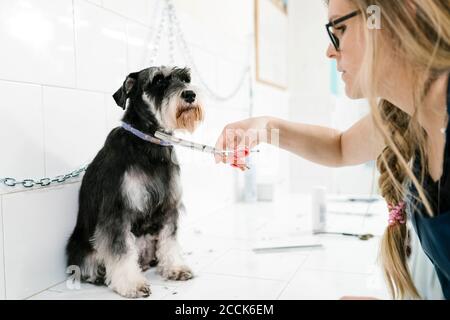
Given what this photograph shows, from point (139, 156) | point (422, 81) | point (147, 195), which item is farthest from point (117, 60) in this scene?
point (422, 81)

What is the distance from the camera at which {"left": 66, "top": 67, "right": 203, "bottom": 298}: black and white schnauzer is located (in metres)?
0.83

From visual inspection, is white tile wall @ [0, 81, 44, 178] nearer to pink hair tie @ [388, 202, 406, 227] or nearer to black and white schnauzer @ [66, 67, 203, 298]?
black and white schnauzer @ [66, 67, 203, 298]

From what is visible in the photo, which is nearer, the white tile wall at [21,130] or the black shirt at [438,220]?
the black shirt at [438,220]

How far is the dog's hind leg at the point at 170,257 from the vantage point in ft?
3.13

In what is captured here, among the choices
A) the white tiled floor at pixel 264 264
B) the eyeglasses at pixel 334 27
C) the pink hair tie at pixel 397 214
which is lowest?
the white tiled floor at pixel 264 264

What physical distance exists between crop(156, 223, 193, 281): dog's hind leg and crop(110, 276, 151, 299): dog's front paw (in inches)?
3.1

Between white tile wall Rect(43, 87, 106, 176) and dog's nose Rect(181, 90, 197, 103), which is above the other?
dog's nose Rect(181, 90, 197, 103)

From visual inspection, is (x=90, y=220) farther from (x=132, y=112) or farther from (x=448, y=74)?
(x=448, y=74)

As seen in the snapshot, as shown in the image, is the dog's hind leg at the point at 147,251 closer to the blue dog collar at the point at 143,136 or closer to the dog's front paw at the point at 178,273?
the dog's front paw at the point at 178,273

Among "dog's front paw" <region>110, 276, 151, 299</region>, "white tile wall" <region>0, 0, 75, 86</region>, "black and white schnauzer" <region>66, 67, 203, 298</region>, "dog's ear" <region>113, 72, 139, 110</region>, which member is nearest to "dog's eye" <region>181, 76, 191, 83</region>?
"black and white schnauzer" <region>66, 67, 203, 298</region>

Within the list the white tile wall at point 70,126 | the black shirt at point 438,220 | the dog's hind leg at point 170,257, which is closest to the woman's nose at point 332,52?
the black shirt at point 438,220

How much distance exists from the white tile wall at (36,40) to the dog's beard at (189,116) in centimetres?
25

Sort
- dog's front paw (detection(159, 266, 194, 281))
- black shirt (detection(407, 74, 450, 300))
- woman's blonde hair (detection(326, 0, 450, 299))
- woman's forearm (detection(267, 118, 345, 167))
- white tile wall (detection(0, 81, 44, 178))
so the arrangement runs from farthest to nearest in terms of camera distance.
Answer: woman's forearm (detection(267, 118, 345, 167)) → dog's front paw (detection(159, 266, 194, 281)) → white tile wall (detection(0, 81, 44, 178)) → black shirt (detection(407, 74, 450, 300)) → woman's blonde hair (detection(326, 0, 450, 299))
